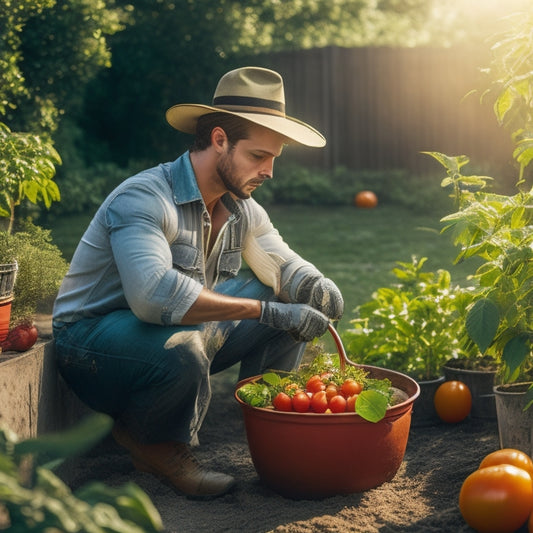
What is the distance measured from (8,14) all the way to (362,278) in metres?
2.91

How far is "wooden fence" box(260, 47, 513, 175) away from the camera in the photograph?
9.99 m

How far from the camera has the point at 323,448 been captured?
2.38 meters

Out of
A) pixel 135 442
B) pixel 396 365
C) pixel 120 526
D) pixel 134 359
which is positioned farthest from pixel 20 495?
pixel 396 365

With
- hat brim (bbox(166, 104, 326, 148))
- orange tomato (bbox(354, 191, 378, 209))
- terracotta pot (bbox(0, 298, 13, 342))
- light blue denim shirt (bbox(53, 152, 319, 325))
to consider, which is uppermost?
hat brim (bbox(166, 104, 326, 148))

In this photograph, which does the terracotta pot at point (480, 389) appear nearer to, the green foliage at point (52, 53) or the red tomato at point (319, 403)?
the red tomato at point (319, 403)

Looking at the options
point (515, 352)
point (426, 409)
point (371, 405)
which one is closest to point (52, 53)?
point (426, 409)

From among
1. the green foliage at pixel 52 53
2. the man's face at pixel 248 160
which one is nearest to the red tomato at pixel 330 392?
the man's face at pixel 248 160

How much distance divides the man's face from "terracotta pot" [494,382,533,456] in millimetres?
1076

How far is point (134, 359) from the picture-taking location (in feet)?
8.05

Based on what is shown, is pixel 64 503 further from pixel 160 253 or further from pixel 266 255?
pixel 266 255

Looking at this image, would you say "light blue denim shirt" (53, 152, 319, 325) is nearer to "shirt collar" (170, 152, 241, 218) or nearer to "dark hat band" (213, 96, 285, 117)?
"shirt collar" (170, 152, 241, 218)

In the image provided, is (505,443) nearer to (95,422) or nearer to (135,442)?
(135,442)

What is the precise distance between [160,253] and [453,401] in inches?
55.6

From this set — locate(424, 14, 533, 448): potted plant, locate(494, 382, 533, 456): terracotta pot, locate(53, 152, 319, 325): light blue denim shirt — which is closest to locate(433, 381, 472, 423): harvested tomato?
locate(424, 14, 533, 448): potted plant
